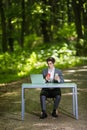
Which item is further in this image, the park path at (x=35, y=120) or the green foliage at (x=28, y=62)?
the green foliage at (x=28, y=62)

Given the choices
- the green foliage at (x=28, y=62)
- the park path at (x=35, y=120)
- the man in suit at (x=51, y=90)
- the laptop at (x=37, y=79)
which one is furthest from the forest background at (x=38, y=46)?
the laptop at (x=37, y=79)

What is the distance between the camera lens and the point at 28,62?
73.0 feet

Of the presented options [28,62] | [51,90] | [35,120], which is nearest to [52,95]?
[51,90]

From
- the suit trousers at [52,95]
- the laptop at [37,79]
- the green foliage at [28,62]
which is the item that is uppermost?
the laptop at [37,79]

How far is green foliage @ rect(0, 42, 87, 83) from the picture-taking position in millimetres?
20044

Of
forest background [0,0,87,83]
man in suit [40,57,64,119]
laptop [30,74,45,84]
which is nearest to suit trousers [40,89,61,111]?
man in suit [40,57,64,119]

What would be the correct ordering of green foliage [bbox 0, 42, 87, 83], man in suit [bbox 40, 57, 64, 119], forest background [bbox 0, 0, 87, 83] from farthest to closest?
forest background [bbox 0, 0, 87, 83] → green foliage [bbox 0, 42, 87, 83] → man in suit [bbox 40, 57, 64, 119]

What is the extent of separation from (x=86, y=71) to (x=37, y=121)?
40.0 feet

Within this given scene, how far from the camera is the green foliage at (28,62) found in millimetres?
20044

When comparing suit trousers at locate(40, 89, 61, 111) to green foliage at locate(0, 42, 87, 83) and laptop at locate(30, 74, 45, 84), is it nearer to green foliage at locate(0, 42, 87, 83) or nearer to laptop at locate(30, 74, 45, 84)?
laptop at locate(30, 74, 45, 84)

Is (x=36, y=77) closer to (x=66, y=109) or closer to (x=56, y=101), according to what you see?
(x=56, y=101)

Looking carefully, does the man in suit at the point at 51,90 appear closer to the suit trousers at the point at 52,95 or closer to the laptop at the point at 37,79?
the suit trousers at the point at 52,95

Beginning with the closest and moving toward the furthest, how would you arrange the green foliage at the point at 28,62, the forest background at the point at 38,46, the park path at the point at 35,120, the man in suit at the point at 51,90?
the park path at the point at 35,120
the man in suit at the point at 51,90
the green foliage at the point at 28,62
the forest background at the point at 38,46

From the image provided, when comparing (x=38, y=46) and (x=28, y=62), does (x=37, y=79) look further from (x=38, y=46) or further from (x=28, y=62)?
(x=38, y=46)
